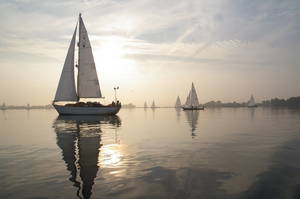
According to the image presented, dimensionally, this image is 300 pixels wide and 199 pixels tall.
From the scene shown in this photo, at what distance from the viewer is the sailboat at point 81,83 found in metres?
58.6

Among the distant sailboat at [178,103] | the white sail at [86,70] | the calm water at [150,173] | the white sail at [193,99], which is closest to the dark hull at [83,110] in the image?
the white sail at [86,70]

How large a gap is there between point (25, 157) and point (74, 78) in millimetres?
47822

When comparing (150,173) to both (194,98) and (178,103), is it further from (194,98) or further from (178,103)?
(178,103)

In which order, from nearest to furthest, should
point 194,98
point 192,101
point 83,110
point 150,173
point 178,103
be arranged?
point 150,173, point 83,110, point 194,98, point 192,101, point 178,103

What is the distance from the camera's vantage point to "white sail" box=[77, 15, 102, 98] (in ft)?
195

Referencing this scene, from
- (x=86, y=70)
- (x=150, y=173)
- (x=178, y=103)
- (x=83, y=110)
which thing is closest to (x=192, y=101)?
(x=178, y=103)

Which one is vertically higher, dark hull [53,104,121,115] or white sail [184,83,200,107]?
white sail [184,83,200,107]

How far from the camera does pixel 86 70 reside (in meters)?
59.6

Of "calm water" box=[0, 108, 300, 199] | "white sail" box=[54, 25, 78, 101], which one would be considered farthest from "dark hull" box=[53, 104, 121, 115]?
"calm water" box=[0, 108, 300, 199]

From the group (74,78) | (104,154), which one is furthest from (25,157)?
(74,78)

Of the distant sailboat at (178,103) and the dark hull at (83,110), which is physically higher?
the distant sailboat at (178,103)

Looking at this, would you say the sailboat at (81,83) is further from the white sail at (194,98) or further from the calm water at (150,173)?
the white sail at (194,98)

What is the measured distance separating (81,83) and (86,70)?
3367 millimetres

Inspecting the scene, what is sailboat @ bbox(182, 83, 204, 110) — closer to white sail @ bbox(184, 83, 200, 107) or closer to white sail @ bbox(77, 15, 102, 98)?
white sail @ bbox(184, 83, 200, 107)
